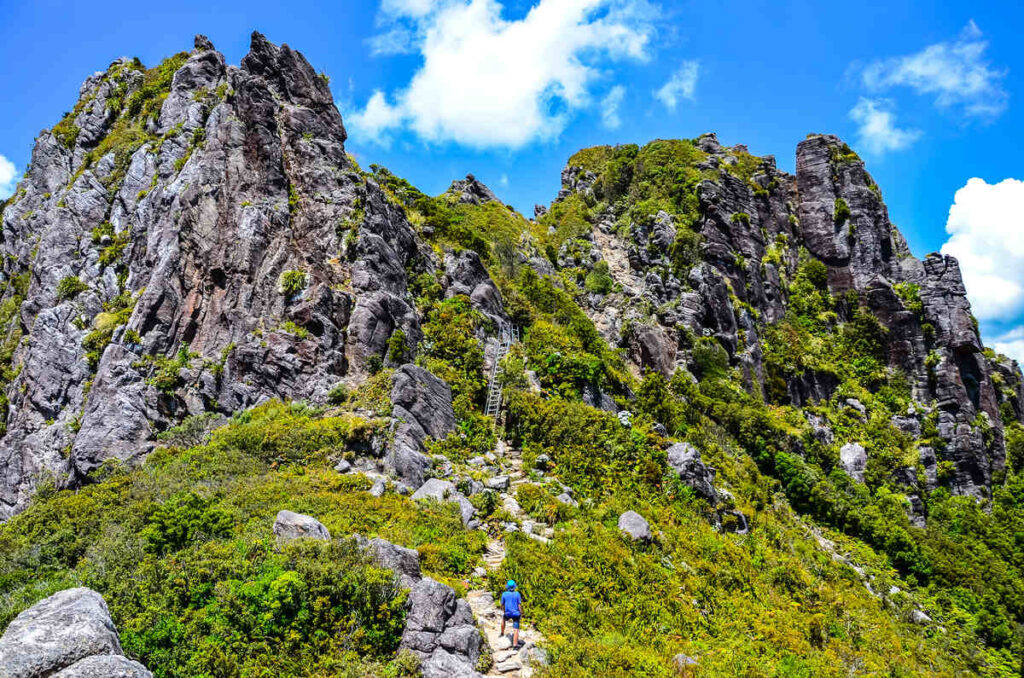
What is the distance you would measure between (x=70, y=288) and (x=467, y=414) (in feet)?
84.3

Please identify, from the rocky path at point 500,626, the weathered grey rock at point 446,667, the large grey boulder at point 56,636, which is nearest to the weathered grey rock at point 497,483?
the rocky path at point 500,626

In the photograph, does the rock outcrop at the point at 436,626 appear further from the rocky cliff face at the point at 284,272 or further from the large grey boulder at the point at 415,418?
the rocky cliff face at the point at 284,272

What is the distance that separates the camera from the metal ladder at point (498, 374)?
80.0 feet

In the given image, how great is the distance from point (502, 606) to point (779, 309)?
4348 centimetres

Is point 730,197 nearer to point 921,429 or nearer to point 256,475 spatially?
point 921,429

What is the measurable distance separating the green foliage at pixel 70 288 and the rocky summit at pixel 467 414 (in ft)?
1.94

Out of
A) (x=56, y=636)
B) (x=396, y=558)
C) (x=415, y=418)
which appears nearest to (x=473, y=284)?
(x=415, y=418)

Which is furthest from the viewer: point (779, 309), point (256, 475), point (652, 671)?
point (779, 309)

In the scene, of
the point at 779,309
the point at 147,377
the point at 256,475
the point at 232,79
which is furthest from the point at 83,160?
the point at 779,309

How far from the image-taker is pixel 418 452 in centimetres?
1877

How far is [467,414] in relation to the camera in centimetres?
2311

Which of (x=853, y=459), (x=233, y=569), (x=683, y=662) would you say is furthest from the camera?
(x=853, y=459)

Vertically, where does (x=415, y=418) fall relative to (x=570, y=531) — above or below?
above

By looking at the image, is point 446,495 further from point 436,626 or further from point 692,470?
point 692,470
